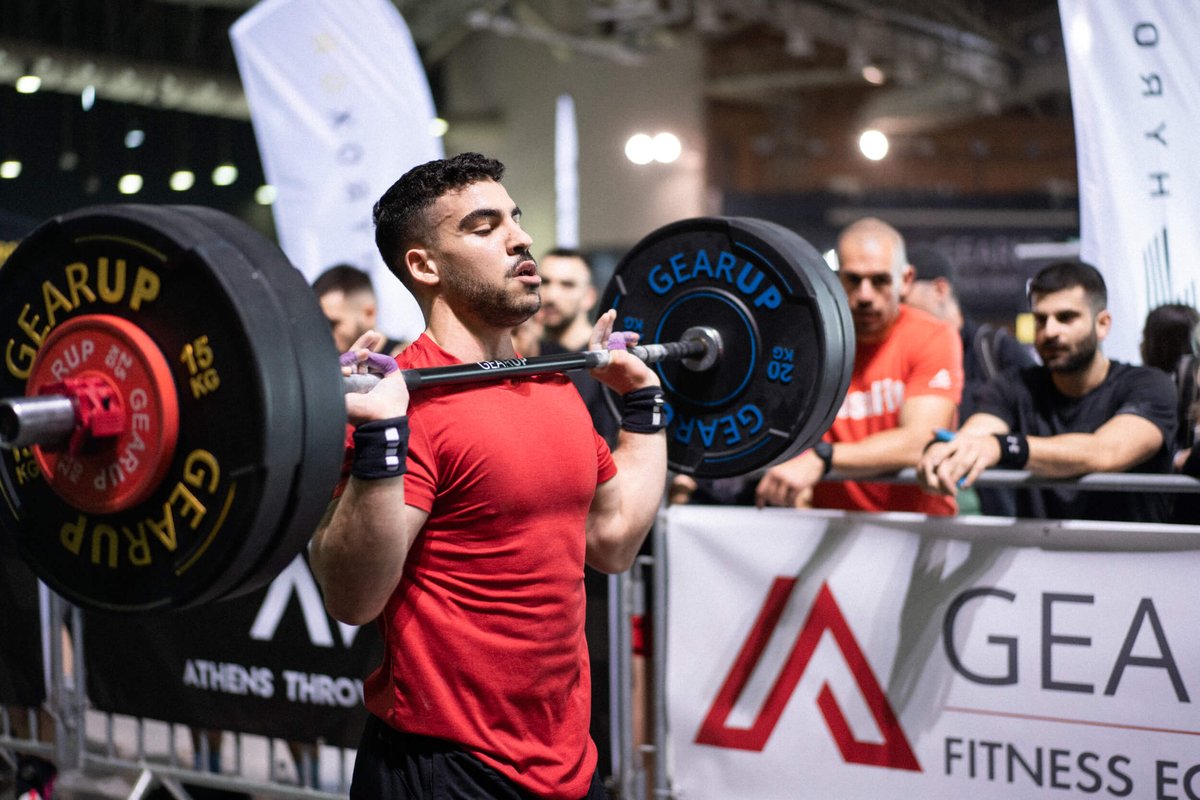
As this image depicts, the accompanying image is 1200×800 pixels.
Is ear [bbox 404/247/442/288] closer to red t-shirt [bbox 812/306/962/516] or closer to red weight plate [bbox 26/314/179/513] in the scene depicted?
red weight plate [bbox 26/314/179/513]

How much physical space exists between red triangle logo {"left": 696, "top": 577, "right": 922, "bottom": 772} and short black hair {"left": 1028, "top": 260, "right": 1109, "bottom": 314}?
101 cm

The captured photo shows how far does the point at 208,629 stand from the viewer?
3426mm

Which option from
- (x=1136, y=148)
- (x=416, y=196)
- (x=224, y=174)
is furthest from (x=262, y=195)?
(x=416, y=196)

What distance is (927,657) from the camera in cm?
281

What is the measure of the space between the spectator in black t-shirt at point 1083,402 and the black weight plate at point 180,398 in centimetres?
184

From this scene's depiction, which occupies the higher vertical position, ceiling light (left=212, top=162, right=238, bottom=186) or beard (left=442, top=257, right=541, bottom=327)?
ceiling light (left=212, top=162, right=238, bottom=186)

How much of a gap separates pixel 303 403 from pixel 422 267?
57 cm

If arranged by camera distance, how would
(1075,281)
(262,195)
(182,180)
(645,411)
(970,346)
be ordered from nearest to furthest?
(645,411), (1075,281), (970,346), (182,180), (262,195)

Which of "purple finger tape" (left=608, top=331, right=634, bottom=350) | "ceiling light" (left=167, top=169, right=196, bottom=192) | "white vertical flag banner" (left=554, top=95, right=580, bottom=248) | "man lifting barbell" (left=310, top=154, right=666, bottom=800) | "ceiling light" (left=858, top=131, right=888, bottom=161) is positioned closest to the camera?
"man lifting barbell" (left=310, top=154, right=666, bottom=800)

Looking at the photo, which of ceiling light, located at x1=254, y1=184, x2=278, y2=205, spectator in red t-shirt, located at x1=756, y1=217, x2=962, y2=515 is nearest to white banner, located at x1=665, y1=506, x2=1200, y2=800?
spectator in red t-shirt, located at x1=756, y1=217, x2=962, y2=515

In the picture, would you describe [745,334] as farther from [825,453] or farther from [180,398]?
[180,398]

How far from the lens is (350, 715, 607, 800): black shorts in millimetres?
1938

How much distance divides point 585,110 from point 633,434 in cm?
1100

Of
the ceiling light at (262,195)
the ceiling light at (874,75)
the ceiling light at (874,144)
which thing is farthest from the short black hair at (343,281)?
the ceiling light at (874,144)
